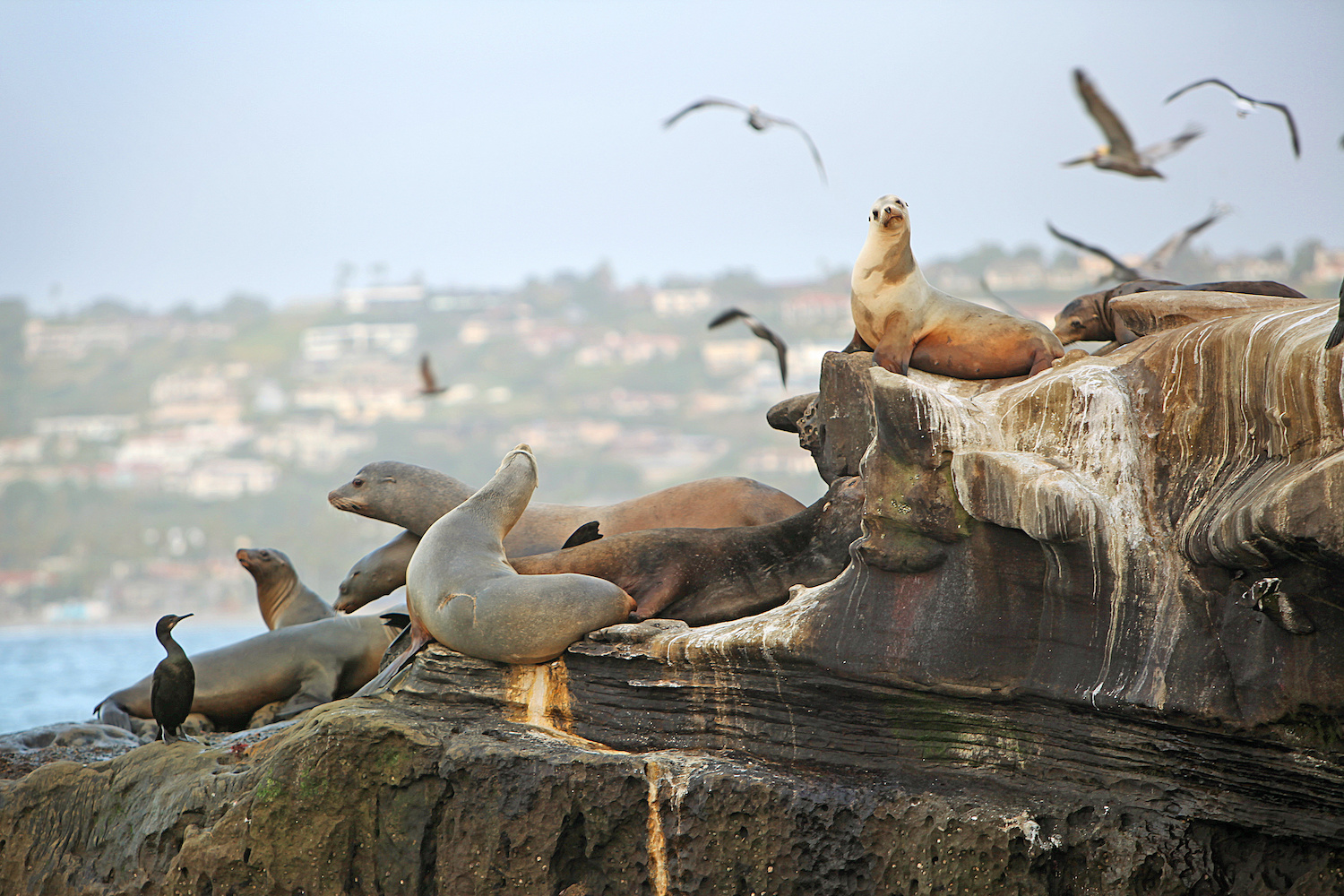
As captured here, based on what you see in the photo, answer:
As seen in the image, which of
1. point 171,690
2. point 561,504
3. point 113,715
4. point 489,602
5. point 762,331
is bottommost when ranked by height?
point 113,715

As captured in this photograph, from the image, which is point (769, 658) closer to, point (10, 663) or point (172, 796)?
point (172, 796)

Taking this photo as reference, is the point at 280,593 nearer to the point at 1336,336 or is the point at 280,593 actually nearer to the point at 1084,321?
the point at 1084,321

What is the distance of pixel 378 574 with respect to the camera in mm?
7699

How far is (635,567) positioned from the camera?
20.7ft

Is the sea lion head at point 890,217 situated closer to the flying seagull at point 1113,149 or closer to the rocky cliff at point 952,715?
the rocky cliff at point 952,715

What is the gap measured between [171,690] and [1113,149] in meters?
8.76

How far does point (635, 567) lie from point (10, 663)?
50.8 meters

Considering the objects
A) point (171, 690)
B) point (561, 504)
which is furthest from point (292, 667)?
point (561, 504)

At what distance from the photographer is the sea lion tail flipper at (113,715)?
8.23 metres

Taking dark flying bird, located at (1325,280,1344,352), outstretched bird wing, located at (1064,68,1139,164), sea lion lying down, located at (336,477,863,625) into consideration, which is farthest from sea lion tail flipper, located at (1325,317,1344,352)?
outstretched bird wing, located at (1064,68,1139,164)

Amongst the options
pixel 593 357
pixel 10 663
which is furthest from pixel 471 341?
pixel 10 663

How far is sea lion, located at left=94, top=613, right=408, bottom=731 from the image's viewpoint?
7.50m

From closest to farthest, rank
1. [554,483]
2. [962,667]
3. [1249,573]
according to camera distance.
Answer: [1249,573] → [962,667] → [554,483]

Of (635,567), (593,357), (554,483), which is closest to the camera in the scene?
(635,567)
